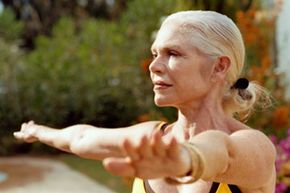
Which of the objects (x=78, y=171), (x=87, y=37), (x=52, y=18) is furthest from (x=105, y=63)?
(x=52, y=18)

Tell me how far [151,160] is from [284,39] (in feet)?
23.9

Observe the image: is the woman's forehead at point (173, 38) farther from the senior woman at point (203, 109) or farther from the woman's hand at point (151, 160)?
the woman's hand at point (151, 160)

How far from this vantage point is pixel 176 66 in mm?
1436

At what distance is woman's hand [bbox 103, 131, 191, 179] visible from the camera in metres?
1.01

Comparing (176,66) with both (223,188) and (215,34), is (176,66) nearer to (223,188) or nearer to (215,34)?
(215,34)

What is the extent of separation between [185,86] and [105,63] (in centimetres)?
1002

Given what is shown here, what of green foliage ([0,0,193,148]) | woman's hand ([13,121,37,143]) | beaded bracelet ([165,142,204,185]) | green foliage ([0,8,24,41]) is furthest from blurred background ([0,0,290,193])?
beaded bracelet ([165,142,204,185])

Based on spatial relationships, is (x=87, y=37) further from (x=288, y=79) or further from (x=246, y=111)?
(x=246, y=111)

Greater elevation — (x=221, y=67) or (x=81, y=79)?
(x=221, y=67)

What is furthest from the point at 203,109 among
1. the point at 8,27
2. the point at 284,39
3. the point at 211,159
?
the point at 8,27

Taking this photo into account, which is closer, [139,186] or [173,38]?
[173,38]

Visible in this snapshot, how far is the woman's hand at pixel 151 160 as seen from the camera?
1.01 metres

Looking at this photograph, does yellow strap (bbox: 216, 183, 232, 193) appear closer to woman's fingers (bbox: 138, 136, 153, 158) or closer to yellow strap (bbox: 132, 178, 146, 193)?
yellow strap (bbox: 132, 178, 146, 193)

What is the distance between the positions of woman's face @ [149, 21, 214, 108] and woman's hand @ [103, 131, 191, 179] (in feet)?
1.29
